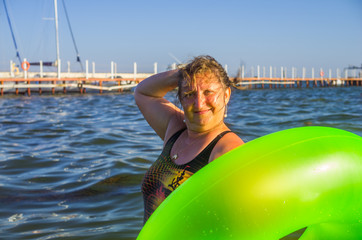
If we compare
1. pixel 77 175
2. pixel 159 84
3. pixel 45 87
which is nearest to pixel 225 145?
pixel 159 84

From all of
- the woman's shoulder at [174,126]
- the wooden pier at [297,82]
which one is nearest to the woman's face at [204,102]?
the woman's shoulder at [174,126]

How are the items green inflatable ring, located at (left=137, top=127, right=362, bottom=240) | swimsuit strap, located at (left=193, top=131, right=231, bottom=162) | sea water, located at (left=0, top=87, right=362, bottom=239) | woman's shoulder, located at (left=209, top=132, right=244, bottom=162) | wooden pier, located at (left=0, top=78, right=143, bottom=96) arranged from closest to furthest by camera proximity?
→ green inflatable ring, located at (left=137, top=127, right=362, bottom=240) → woman's shoulder, located at (left=209, top=132, right=244, bottom=162) → swimsuit strap, located at (left=193, top=131, right=231, bottom=162) → sea water, located at (left=0, top=87, right=362, bottom=239) → wooden pier, located at (left=0, top=78, right=143, bottom=96)

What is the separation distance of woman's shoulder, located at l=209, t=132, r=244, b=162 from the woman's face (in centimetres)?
14

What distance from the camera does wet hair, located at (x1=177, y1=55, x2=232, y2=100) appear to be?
214 cm

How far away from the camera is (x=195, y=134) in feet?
7.41

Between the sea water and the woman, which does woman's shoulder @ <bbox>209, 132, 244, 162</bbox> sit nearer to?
the woman

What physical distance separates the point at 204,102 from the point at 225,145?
0.85 feet

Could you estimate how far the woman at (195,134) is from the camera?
83.5 inches

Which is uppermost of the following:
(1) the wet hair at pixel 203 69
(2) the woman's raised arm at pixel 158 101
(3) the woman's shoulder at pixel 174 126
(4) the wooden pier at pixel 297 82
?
(1) the wet hair at pixel 203 69

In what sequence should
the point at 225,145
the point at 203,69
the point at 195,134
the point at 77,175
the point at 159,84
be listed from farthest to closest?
1. the point at 77,175
2. the point at 159,84
3. the point at 195,134
4. the point at 203,69
5. the point at 225,145

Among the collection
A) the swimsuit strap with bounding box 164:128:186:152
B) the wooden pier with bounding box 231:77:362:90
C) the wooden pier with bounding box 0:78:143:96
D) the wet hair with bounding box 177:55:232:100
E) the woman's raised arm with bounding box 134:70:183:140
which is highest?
the wet hair with bounding box 177:55:232:100

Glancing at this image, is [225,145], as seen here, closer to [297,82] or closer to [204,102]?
[204,102]

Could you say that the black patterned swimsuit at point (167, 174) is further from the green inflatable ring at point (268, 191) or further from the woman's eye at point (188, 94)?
the green inflatable ring at point (268, 191)

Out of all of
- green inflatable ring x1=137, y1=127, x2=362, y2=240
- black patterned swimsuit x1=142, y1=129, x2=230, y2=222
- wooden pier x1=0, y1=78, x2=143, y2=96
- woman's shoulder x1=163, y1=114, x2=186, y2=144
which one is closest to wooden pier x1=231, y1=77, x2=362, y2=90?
wooden pier x1=0, y1=78, x2=143, y2=96
